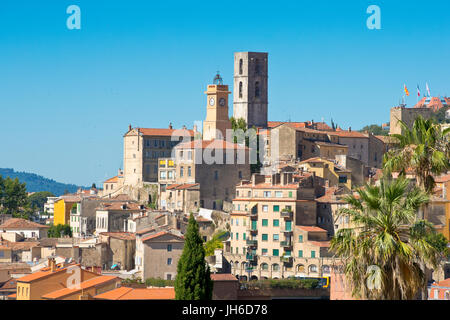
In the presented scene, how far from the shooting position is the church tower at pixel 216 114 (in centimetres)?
8444

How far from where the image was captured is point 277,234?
62.8 meters

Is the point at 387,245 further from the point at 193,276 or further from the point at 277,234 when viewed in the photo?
the point at 277,234

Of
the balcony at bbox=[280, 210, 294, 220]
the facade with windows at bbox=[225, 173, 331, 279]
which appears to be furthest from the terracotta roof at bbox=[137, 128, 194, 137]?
the balcony at bbox=[280, 210, 294, 220]

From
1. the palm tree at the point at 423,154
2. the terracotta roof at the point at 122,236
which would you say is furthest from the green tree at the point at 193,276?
the terracotta roof at the point at 122,236

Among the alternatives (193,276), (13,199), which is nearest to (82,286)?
(193,276)

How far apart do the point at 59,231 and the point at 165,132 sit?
13.9 m

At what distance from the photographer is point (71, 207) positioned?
3438 inches

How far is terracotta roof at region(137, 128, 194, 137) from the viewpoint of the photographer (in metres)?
87.4

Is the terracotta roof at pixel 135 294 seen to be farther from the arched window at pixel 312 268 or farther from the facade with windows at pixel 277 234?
the facade with windows at pixel 277 234

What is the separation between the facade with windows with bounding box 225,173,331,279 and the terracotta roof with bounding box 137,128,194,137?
2341 cm

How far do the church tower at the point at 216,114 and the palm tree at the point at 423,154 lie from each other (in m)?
65.5

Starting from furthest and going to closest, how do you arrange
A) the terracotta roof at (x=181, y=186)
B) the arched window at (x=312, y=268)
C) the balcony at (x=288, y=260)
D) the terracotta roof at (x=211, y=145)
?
1. the terracotta roof at (x=211, y=145)
2. the terracotta roof at (x=181, y=186)
3. the balcony at (x=288, y=260)
4. the arched window at (x=312, y=268)
